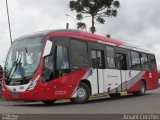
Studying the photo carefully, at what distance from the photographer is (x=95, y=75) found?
762 inches

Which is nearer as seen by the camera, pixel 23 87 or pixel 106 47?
pixel 23 87

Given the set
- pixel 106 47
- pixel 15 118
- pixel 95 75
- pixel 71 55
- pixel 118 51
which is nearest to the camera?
pixel 15 118

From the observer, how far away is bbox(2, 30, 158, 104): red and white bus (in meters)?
16.3

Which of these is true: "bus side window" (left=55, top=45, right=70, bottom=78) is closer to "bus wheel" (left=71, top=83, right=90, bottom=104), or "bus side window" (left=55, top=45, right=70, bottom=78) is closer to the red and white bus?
the red and white bus

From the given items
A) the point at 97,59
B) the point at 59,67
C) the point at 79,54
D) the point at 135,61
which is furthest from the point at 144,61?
the point at 59,67

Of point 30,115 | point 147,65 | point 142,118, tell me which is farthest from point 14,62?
point 147,65

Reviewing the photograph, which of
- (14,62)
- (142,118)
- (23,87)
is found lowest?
(142,118)

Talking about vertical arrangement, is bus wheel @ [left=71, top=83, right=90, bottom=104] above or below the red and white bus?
below

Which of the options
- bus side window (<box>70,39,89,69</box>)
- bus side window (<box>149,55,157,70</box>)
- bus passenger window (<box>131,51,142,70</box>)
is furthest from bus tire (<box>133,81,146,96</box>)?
bus side window (<box>70,39,89,69</box>)

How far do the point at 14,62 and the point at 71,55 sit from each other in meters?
2.36

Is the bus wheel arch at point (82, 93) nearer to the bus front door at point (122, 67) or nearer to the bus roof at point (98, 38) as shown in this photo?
the bus roof at point (98, 38)

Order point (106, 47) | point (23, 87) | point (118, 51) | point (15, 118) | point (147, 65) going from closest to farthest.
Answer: point (15, 118) < point (23, 87) < point (106, 47) < point (118, 51) < point (147, 65)

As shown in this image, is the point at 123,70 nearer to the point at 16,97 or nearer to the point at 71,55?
the point at 71,55

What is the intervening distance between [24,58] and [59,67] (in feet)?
4.72
